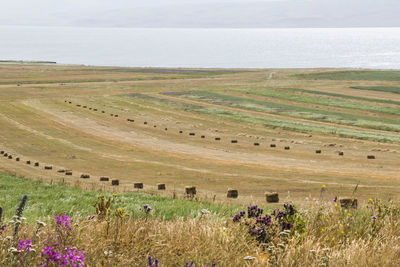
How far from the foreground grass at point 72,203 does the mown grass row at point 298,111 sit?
38.8 m

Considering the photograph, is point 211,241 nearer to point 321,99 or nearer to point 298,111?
point 298,111

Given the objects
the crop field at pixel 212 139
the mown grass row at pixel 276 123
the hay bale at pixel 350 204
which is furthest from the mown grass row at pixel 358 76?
the hay bale at pixel 350 204

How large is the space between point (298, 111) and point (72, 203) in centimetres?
4989

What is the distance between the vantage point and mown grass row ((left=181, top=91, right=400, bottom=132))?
174 ft

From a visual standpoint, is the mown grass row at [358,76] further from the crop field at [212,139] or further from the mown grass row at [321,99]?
the mown grass row at [321,99]

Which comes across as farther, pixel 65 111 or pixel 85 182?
pixel 65 111

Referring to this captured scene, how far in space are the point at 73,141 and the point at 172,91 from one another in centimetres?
4178

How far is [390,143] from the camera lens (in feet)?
139

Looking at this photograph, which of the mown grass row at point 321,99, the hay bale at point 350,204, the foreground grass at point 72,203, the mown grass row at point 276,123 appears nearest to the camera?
the hay bale at point 350,204

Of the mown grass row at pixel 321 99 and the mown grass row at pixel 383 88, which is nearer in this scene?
the mown grass row at pixel 321 99

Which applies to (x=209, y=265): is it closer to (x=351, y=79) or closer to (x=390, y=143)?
(x=390, y=143)

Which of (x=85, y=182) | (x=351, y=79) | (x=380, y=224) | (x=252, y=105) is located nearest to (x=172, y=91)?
(x=252, y=105)

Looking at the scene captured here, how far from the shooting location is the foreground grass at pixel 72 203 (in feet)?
39.2

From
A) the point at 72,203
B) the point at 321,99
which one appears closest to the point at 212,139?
the point at 72,203
